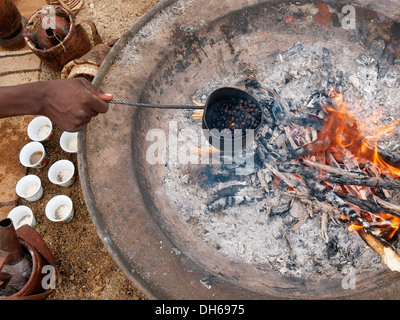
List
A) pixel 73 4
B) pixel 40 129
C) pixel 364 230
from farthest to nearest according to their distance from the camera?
pixel 73 4 < pixel 40 129 < pixel 364 230

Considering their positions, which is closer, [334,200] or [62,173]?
[334,200]

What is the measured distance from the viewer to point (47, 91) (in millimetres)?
2039

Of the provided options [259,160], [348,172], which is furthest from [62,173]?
[348,172]

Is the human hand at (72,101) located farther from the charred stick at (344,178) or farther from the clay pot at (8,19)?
the clay pot at (8,19)

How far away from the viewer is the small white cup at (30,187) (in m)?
3.23

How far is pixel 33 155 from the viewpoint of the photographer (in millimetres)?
3424

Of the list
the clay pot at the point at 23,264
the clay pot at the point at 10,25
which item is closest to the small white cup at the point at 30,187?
the clay pot at the point at 23,264

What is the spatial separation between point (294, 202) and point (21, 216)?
281 cm

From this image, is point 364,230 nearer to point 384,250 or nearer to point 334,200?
point 384,250

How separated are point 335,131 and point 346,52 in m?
0.91

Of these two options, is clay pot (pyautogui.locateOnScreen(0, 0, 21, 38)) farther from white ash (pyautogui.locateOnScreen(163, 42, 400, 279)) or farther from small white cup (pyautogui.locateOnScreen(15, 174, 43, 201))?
white ash (pyautogui.locateOnScreen(163, 42, 400, 279))

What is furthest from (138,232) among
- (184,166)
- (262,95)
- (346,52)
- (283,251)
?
(346,52)

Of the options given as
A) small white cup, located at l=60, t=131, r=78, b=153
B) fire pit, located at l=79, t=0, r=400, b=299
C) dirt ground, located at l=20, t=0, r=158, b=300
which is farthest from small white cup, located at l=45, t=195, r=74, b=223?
fire pit, located at l=79, t=0, r=400, b=299

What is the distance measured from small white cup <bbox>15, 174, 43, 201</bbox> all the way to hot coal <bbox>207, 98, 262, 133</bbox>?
6.84 ft
